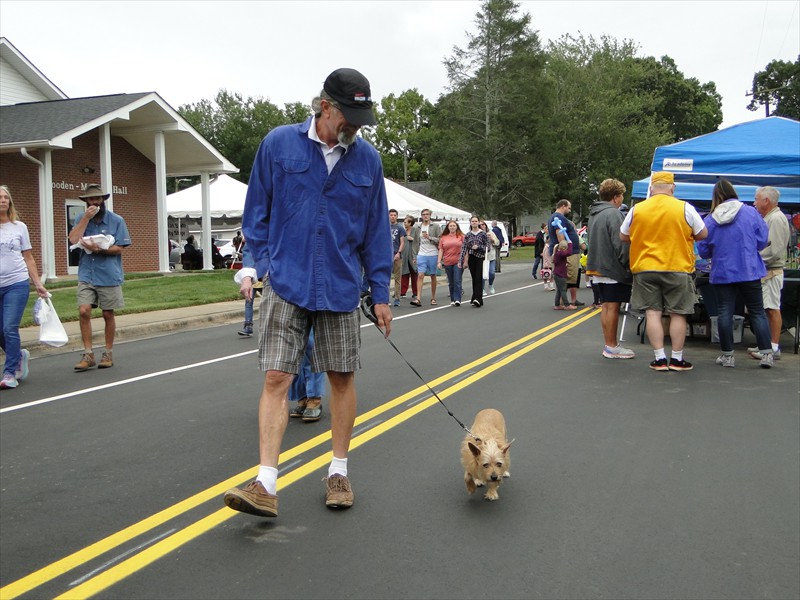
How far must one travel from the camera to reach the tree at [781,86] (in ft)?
207

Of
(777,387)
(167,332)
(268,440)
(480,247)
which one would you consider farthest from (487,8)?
(268,440)

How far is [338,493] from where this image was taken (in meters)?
4.06

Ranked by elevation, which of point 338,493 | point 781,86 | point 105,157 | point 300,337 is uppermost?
point 781,86

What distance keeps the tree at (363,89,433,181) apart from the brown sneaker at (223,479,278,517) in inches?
3332

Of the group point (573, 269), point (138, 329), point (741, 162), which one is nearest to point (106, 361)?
point (138, 329)

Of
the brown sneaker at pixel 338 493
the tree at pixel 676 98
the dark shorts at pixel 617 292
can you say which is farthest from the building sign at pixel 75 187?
the tree at pixel 676 98

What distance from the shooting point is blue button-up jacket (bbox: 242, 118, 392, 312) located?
384 centimetres

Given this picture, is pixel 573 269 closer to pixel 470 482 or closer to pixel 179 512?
pixel 470 482

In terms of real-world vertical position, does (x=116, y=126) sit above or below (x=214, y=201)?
above

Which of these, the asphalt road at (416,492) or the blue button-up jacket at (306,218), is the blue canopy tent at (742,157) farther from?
the blue button-up jacket at (306,218)

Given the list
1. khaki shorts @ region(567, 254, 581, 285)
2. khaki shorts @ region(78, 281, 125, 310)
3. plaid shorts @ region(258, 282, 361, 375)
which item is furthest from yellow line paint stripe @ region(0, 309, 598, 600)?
khaki shorts @ region(567, 254, 581, 285)

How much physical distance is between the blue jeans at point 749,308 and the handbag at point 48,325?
7.24m

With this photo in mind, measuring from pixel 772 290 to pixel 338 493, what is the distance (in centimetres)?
695

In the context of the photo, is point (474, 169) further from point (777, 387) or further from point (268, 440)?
point (268, 440)
